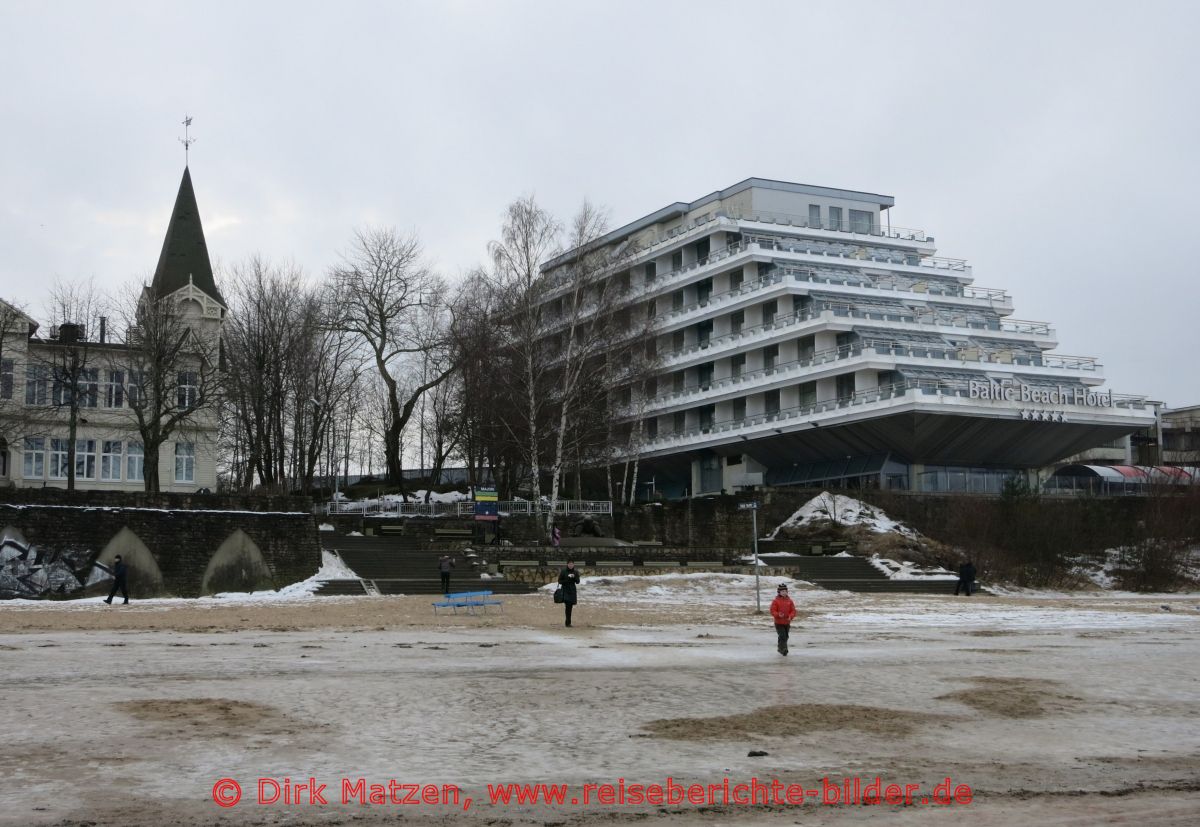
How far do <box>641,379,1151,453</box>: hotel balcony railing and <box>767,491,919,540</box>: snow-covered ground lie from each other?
303 inches

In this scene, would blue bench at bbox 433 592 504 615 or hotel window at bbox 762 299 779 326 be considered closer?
blue bench at bbox 433 592 504 615

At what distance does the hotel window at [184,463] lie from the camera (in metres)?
58.7

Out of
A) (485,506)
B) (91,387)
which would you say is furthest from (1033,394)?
(91,387)

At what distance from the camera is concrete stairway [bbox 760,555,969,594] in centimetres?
4491

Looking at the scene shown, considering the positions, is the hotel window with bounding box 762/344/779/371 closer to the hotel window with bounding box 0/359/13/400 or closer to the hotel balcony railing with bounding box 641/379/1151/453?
the hotel balcony railing with bounding box 641/379/1151/453

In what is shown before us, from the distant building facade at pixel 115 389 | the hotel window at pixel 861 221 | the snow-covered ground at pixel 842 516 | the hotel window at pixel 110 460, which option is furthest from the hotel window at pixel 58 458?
the hotel window at pixel 861 221

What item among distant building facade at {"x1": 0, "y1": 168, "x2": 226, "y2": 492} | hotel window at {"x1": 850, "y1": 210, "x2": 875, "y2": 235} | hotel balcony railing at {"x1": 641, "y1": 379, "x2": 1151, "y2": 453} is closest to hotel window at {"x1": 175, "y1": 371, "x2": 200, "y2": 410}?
distant building facade at {"x1": 0, "y1": 168, "x2": 226, "y2": 492}

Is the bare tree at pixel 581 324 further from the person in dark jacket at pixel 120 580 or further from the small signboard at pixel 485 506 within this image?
the person in dark jacket at pixel 120 580

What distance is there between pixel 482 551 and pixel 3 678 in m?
29.7

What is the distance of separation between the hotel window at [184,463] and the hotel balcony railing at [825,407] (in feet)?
97.0

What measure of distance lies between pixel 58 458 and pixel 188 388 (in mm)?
9172

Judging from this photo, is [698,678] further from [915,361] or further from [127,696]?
[915,361]

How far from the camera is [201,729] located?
41.3ft

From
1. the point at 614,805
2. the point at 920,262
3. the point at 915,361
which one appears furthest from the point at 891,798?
the point at 920,262
